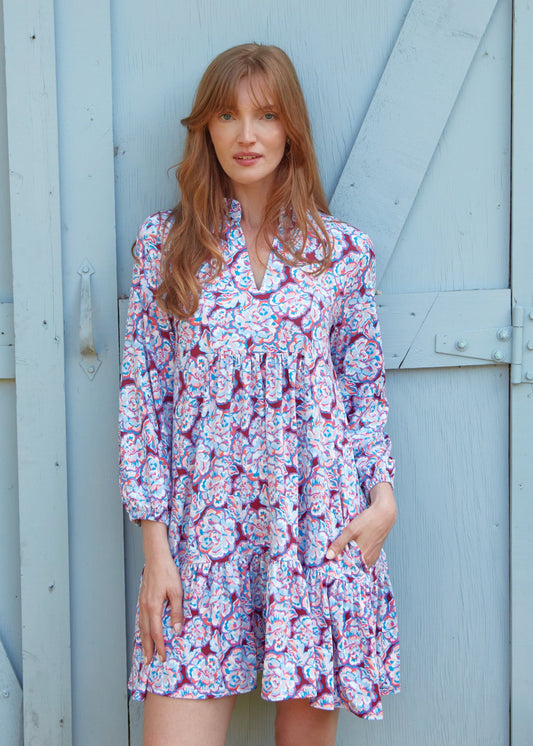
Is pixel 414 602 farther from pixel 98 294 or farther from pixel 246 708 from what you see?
pixel 98 294

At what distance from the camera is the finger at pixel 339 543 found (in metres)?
1.66

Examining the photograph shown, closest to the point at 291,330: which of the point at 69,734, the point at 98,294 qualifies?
the point at 98,294

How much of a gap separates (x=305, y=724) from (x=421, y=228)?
1.34 meters

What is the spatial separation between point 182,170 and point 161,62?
415 mm

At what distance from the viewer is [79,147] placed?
201 centimetres

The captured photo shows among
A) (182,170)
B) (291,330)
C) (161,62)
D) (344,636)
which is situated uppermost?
(161,62)

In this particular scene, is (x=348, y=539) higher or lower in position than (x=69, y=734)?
higher

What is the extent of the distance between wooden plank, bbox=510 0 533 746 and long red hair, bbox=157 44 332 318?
0.63 m

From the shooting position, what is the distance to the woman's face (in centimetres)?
168

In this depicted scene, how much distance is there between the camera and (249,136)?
1.67 meters

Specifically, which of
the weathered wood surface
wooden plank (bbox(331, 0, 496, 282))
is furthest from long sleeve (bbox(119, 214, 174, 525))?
wooden plank (bbox(331, 0, 496, 282))

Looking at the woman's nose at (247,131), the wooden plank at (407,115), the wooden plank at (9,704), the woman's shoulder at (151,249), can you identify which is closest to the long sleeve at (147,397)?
the woman's shoulder at (151,249)

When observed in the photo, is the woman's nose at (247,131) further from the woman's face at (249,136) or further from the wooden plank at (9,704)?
the wooden plank at (9,704)

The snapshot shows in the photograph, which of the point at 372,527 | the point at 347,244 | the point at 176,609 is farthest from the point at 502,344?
the point at 176,609
